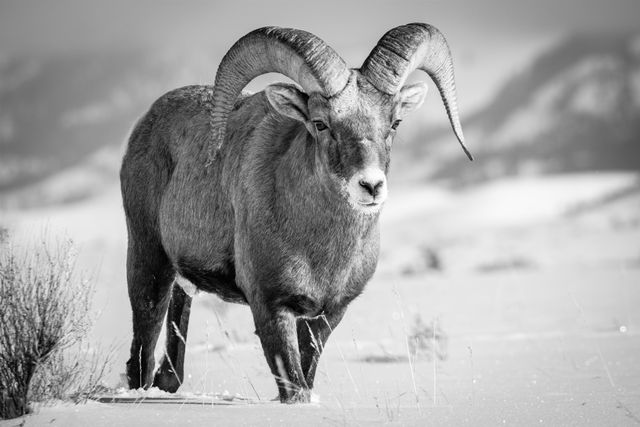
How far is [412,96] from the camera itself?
23.3ft

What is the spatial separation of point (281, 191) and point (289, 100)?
0.64 metres

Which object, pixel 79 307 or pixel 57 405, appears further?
pixel 79 307

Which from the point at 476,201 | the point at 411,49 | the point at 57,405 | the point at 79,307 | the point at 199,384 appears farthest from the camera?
the point at 476,201

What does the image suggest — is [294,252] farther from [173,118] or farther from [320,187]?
[173,118]

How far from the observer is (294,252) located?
643cm

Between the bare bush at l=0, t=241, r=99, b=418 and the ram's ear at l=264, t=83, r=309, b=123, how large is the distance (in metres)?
1.72

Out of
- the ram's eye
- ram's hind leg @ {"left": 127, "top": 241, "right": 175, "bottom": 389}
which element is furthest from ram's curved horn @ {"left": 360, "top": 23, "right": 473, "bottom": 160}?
ram's hind leg @ {"left": 127, "top": 241, "right": 175, "bottom": 389}

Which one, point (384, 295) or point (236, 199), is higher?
point (236, 199)

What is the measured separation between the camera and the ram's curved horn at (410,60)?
257 inches

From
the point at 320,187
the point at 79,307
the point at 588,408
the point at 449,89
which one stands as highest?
the point at 449,89

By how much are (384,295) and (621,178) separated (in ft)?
318

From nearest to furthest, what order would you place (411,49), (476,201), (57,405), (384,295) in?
(57,405) < (411,49) < (384,295) < (476,201)

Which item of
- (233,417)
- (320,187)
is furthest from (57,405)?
(320,187)

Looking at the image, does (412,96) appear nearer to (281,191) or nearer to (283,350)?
(281,191)
